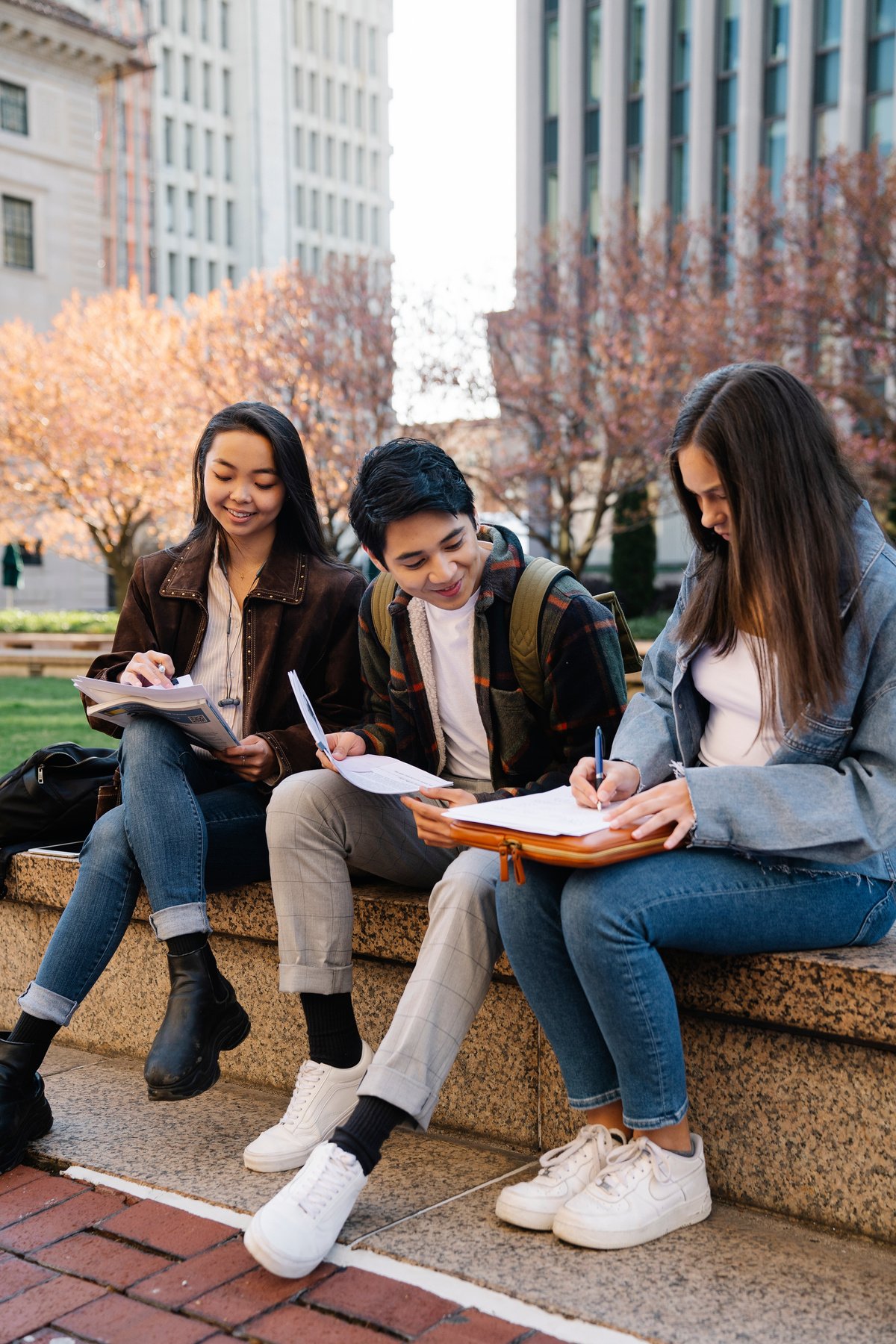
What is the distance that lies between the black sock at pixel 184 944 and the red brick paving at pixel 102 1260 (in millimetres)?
594

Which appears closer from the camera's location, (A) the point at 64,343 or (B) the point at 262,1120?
(B) the point at 262,1120

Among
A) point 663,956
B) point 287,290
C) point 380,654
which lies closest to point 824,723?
point 663,956

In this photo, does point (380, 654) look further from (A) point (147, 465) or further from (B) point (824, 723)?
(A) point (147, 465)

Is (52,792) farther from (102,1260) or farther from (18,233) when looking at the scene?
(18,233)

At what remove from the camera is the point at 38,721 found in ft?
32.6

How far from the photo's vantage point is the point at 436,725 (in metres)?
3.10

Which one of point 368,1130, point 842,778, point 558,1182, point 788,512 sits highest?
point 788,512

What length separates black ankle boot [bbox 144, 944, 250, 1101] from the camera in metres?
2.78

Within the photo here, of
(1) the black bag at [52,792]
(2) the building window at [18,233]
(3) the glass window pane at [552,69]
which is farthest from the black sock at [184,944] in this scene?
(2) the building window at [18,233]

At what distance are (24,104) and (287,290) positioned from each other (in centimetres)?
2091

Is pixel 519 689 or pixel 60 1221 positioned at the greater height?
pixel 519 689

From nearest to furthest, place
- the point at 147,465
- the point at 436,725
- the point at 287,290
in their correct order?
the point at 436,725 → the point at 287,290 → the point at 147,465

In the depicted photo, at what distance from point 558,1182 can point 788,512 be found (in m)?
1.36

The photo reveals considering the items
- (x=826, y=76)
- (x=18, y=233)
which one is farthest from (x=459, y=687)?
(x=18, y=233)
